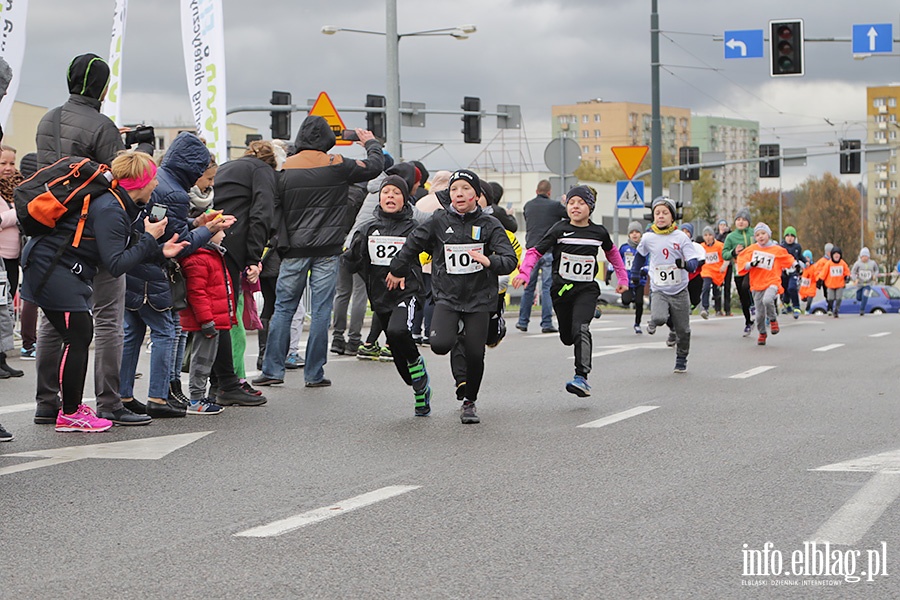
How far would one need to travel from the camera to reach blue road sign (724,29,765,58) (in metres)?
32.2

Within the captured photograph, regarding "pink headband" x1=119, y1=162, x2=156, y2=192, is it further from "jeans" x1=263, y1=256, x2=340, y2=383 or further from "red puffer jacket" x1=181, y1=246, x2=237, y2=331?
"jeans" x1=263, y1=256, x2=340, y2=383

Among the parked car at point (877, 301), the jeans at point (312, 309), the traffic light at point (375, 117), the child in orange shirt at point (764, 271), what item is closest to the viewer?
the jeans at point (312, 309)

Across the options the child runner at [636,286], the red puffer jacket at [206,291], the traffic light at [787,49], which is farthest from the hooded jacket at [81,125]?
the traffic light at [787,49]

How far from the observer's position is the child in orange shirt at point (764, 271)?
19.4 metres

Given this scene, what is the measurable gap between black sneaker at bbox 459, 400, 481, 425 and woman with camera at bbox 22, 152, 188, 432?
244 centimetres

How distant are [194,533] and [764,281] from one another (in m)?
14.6

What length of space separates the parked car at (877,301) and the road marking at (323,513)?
51.8m

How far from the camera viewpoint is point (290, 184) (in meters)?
11.9

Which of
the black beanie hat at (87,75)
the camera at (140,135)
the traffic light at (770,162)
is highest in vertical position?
the traffic light at (770,162)

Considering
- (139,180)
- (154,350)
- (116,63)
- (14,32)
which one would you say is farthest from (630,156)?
(139,180)

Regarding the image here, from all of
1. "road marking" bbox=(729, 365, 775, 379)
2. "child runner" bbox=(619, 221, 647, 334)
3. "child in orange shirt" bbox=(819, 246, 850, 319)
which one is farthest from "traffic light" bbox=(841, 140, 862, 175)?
"road marking" bbox=(729, 365, 775, 379)

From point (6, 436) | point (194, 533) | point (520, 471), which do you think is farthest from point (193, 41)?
point (194, 533)

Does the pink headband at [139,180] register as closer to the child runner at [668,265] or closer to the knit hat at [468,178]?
the knit hat at [468,178]

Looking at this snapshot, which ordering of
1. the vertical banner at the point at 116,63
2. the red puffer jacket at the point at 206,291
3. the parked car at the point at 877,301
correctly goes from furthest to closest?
the parked car at the point at 877,301, the vertical banner at the point at 116,63, the red puffer jacket at the point at 206,291
